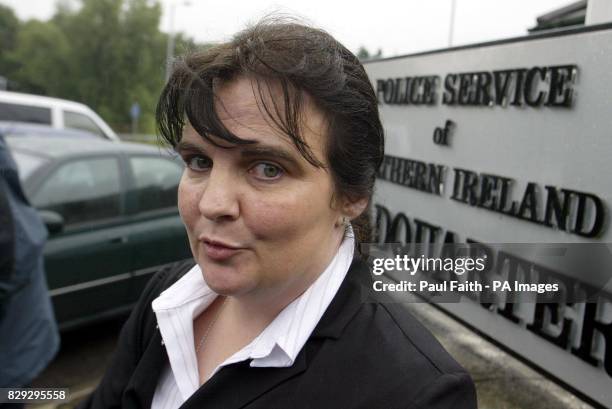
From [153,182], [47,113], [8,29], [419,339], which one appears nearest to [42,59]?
[8,29]

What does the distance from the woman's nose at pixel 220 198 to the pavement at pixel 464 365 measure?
1597 mm

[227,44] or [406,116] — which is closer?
[227,44]

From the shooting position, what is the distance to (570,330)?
199cm

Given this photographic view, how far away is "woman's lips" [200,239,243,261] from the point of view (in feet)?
3.99

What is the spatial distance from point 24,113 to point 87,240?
23.2 feet

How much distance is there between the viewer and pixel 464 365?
9.12 feet

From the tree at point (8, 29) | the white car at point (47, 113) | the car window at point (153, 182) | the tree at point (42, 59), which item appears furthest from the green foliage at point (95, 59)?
the car window at point (153, 182)

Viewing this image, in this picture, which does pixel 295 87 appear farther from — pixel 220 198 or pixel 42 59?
pixel 42 59

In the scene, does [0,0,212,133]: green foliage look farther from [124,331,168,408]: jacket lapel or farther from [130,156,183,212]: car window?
[124,331,168,408]: jacket lapel

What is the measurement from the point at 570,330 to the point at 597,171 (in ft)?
1.89

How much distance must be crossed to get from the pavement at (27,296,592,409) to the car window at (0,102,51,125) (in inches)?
255

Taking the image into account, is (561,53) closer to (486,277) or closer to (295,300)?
(486,277)

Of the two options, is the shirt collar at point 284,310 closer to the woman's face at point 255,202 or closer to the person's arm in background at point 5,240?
the woman's face at point 255,202

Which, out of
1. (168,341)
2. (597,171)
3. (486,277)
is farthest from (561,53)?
(168,341)
